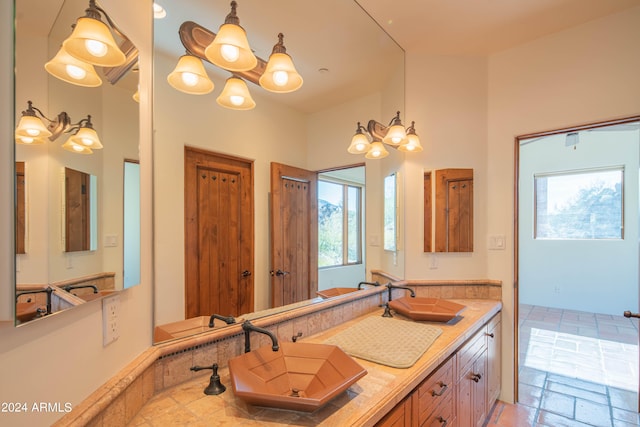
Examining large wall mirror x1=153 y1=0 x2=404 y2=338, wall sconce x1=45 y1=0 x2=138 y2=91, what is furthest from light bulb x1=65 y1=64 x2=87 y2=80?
large wall mirror x1=153 y1=0 x2=404 y2=338

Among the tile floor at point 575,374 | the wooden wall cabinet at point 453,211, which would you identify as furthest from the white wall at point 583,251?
the wooden wall cabinet at point 453,211

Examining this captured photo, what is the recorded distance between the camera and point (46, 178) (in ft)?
2.24

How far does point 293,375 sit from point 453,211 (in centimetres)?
192

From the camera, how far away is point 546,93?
2.28 m

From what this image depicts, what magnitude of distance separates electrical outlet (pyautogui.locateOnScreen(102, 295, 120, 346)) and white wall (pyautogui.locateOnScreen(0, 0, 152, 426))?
0.02 metres


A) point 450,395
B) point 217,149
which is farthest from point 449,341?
point 217,149

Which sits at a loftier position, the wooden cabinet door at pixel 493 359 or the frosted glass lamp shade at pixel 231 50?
the frosted glass lamp shade at pixel 231 50

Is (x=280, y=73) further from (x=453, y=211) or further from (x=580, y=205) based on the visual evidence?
(x=580, y=205)

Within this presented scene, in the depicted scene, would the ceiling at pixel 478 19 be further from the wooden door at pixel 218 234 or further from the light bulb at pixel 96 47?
the light bulb at pixel 96 47

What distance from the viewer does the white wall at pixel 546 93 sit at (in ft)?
6.59

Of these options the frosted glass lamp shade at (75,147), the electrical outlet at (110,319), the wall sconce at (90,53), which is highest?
the wall sconce at (90,53)

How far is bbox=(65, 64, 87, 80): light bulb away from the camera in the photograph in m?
0.75

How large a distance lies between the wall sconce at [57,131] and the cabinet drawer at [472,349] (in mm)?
1883

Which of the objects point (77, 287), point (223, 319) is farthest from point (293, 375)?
point (77, 287)
